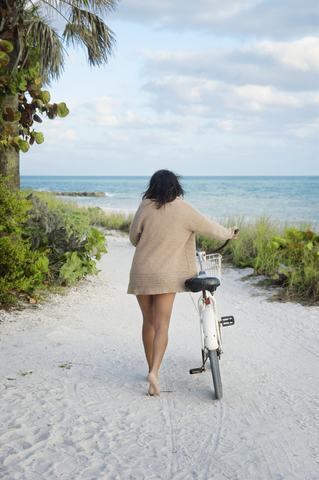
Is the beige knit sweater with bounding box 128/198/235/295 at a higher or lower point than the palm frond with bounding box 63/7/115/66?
lower

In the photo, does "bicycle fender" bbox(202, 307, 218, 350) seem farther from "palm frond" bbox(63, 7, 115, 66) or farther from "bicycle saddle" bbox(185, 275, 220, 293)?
"palm frond" bbox(63, 7, 115, 66)

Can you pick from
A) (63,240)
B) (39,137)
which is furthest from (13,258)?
(63,240)

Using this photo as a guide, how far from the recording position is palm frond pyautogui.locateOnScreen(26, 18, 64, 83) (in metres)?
8.23

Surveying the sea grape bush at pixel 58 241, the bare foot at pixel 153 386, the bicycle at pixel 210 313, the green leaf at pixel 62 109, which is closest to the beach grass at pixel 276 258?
the sea grape bush at pixel 58 241

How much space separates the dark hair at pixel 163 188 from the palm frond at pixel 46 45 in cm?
589

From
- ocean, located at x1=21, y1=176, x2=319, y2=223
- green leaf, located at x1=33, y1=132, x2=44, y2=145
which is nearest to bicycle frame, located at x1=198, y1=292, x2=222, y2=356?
ocean, located at x1=21, y1=176, x2=319, y2=223

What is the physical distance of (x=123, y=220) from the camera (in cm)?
1491

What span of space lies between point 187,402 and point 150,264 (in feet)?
3.81

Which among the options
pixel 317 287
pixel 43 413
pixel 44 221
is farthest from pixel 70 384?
pixel 317 287

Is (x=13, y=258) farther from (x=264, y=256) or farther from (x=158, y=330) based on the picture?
(x=264, y=256)

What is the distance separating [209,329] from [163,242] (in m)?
0.80

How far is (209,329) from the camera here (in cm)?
338

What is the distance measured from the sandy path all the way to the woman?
18.8 inches

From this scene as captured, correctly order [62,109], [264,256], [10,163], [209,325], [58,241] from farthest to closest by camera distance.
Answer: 1. [264,256]
2. [58,241]
3. [10,163]
4. [62,109]
5. [209,325]
